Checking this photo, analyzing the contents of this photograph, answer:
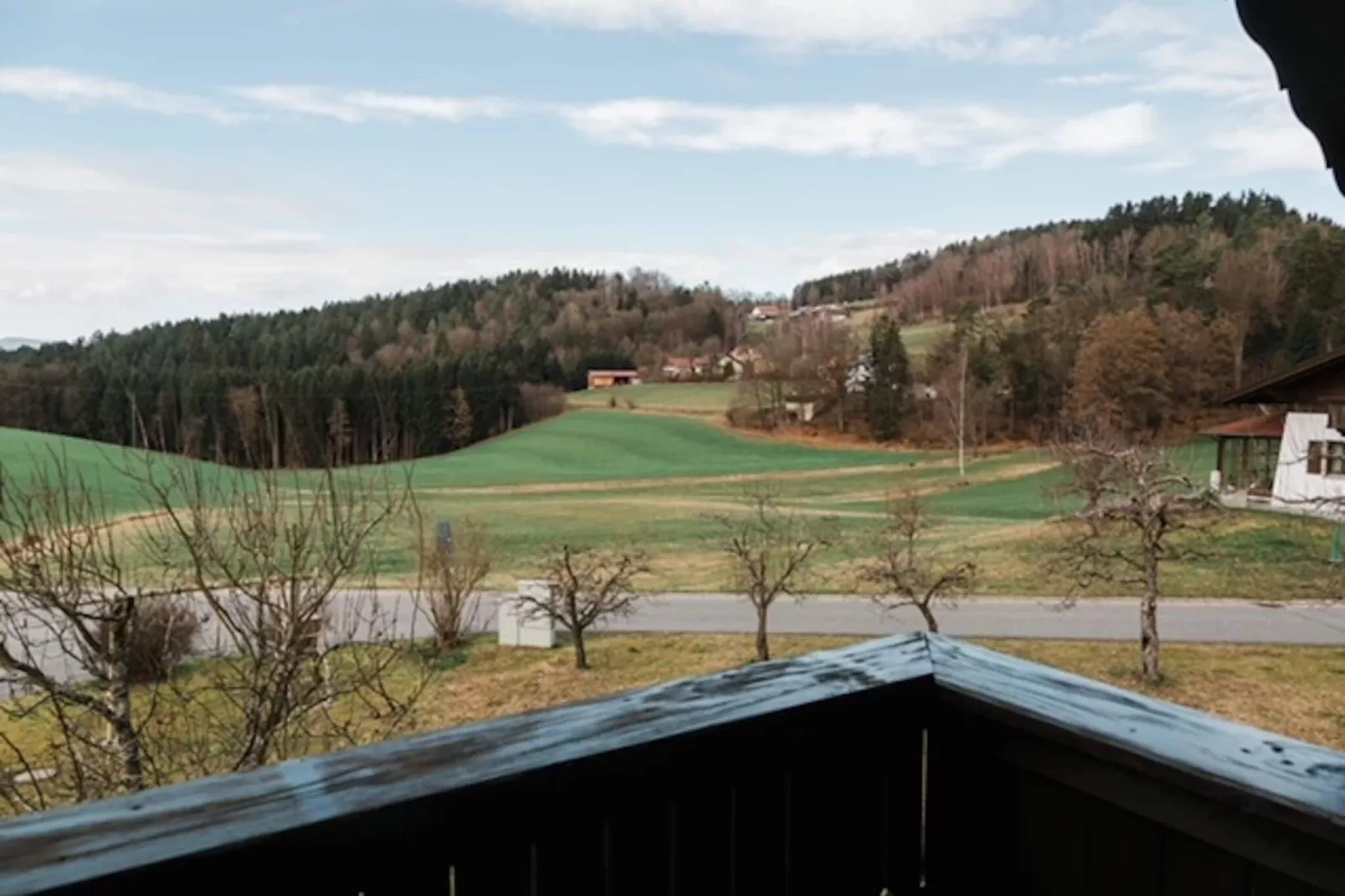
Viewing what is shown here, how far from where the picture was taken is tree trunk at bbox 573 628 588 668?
5.24 meters

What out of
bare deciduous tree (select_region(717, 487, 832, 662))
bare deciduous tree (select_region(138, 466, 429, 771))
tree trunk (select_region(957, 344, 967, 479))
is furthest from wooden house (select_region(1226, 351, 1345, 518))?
bare deciduous tree (select_region(138, 466, 429, 771))

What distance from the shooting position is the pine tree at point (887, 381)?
608 centimetres

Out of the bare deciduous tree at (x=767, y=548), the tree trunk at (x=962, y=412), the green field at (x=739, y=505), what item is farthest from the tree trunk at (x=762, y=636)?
the tree trunk at (x=962, y=412)

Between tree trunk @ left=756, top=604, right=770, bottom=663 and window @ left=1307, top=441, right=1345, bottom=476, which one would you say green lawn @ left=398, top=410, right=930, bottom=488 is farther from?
window @ left=1307, top=441, right=1345, bottom=476

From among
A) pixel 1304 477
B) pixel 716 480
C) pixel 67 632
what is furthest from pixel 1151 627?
pixel 67 632

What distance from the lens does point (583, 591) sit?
18.4 ft

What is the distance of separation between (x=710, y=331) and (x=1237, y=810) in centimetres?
572

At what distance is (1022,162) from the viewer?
5234 mm

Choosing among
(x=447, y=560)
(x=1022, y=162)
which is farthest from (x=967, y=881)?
(x=1022, y=162)

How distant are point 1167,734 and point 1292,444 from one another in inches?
185

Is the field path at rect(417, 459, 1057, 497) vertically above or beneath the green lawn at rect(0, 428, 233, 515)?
beneath

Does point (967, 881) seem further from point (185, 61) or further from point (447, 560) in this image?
point (447, 560)

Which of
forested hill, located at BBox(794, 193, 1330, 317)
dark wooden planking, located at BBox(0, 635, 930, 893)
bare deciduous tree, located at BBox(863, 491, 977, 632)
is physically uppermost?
forested hill, located at BBox(794, 193, 1330, 317)

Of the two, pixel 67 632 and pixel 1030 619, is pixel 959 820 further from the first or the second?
pixel 1030 619
